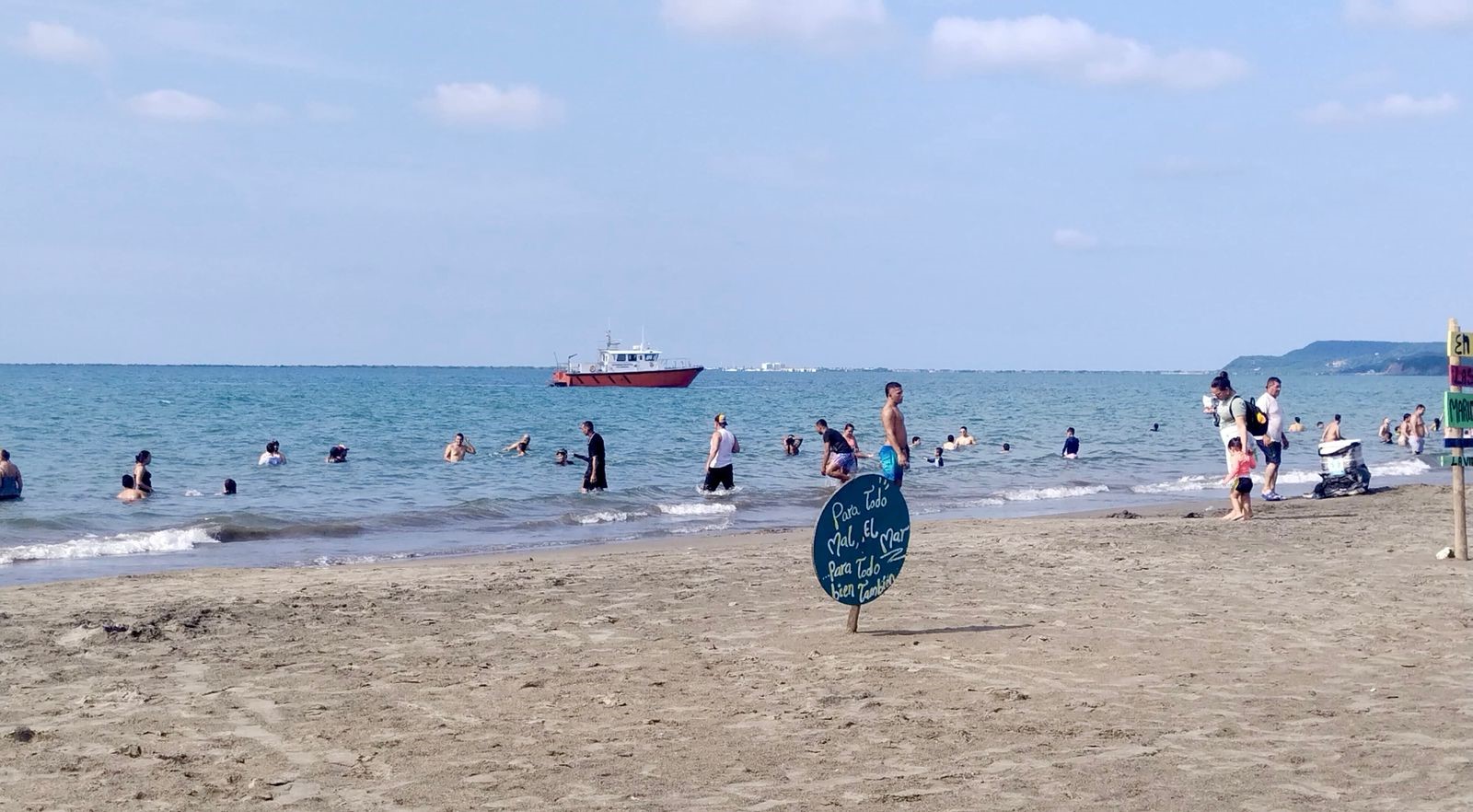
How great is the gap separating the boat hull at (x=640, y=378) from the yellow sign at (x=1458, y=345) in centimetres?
7786

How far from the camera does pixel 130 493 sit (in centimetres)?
1994

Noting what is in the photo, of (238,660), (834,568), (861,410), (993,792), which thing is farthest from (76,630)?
(861,410)

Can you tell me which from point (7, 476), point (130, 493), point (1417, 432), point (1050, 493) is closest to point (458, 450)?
point (130, 493)

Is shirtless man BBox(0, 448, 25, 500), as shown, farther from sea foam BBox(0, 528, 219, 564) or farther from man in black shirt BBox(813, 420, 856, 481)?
man in black shirt BBox(813, 420, 856, 481)

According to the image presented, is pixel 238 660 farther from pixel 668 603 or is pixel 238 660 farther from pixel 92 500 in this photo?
pixel 92 500

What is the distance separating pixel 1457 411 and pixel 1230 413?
347 cm

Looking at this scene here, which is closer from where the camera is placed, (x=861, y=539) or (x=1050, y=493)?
(x=861, y=539)

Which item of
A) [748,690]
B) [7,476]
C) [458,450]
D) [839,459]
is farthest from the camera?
[458,450]

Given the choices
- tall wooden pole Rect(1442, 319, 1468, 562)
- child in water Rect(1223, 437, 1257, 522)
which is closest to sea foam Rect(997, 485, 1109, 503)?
child in water Rect(1223, 437, 1257, 522)

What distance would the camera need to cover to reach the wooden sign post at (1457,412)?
34.3 ft

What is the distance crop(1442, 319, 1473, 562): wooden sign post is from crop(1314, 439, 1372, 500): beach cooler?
23.5 ft

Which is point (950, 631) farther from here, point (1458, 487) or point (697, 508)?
point (697, 508)

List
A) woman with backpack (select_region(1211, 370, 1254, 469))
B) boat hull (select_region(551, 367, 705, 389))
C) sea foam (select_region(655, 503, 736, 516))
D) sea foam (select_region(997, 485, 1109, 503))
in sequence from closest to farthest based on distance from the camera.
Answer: woman with backpack (select_region(1211, 370, 1254, 469)) → sea foam (select_region(655, 503, 736, 516)) → sea foam (select_region(997, 485, 1109, 503)) → boat hull (select_region(551, 367, 705, 389))

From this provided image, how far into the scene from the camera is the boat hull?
87.9m
